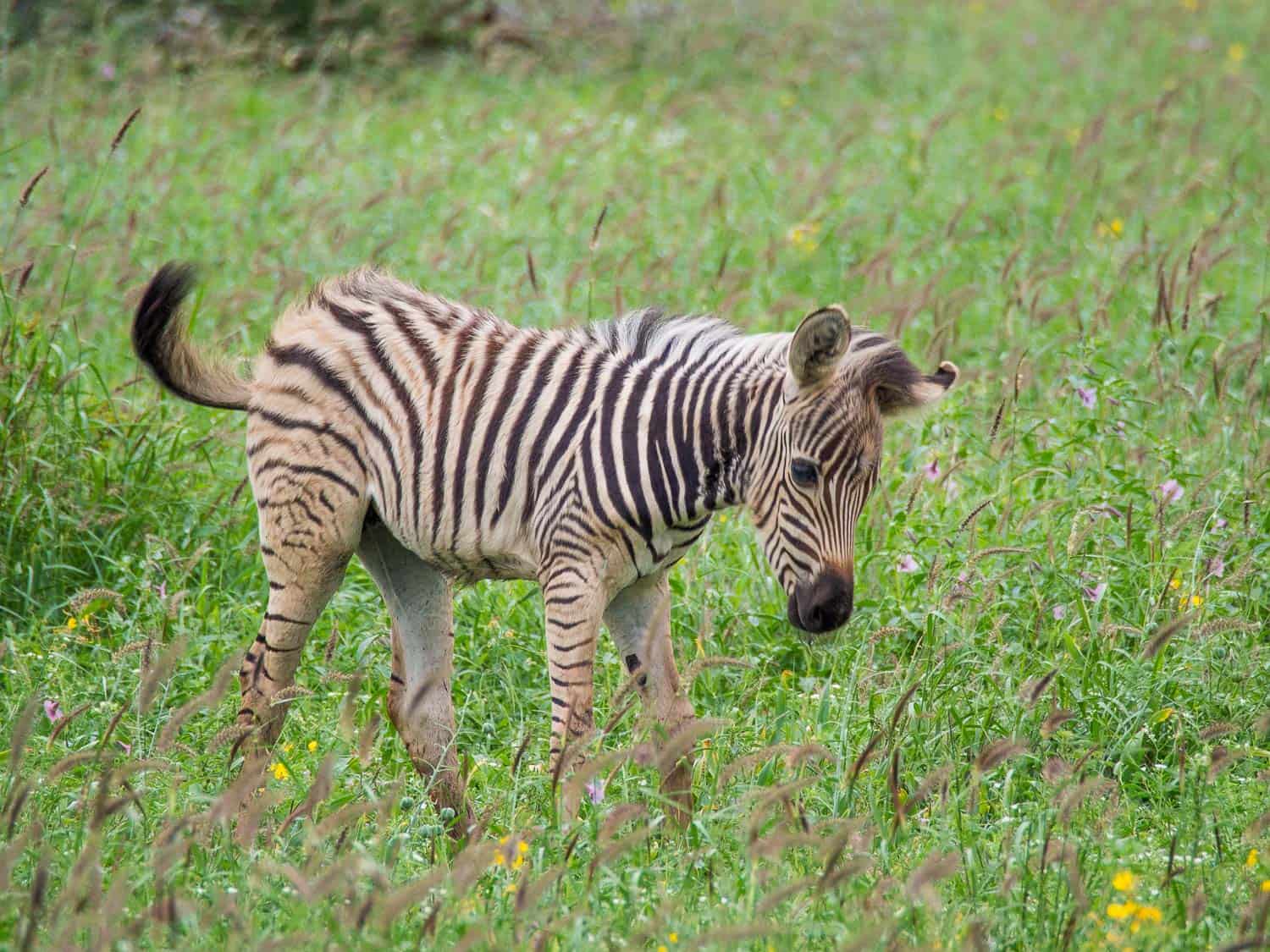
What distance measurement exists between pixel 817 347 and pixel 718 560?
244 cm

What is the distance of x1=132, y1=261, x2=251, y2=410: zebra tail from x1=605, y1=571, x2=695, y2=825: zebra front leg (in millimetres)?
1672

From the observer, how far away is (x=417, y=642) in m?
5.59

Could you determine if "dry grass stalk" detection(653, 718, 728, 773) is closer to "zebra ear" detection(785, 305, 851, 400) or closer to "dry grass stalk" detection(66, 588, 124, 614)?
"zebra ear" detection(785, 305, 851, 400)

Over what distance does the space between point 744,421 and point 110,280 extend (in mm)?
5926

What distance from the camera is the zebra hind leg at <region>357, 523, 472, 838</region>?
18.1 ft

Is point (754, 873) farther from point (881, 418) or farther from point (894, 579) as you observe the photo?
point (894, 579)

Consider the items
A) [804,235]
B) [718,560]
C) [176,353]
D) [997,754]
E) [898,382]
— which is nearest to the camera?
[997,754]

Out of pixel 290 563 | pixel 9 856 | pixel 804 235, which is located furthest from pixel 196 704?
pixel 804 235

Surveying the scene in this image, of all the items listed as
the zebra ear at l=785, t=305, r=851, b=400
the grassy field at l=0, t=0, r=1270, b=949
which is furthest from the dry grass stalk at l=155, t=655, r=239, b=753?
the zebra ear at l=785, t=305, r=851, b=400

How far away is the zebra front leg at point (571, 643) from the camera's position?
4.90 metres

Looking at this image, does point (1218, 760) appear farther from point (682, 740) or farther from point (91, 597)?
point (91, 597)

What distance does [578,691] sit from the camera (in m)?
4.95

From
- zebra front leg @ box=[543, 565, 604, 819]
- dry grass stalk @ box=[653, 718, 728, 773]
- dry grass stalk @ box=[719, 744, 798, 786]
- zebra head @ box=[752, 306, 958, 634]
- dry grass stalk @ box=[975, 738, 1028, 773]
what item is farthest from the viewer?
zebra front leg @ box=[543, 565, 604, 819]

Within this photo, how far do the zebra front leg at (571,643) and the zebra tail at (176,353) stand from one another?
157 centimetres
